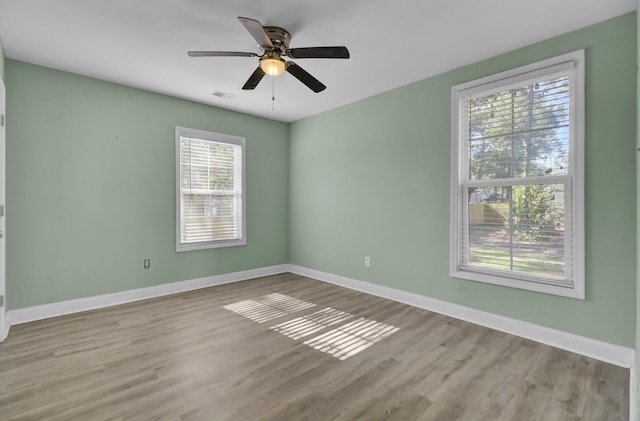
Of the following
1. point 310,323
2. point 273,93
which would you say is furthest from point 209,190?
point 310,323

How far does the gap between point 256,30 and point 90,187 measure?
2809 mm

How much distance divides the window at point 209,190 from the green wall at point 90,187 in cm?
12

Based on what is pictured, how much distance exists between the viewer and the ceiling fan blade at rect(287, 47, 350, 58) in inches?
89.1

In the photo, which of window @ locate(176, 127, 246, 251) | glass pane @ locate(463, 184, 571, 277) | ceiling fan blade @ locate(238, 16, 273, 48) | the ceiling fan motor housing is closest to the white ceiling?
the ceiling fan motor housing

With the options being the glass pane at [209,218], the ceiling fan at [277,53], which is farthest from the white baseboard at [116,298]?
the ceiling fan at [277,53]

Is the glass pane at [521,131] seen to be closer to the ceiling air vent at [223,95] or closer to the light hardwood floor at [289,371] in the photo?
the light hardwood floor at [289,371]

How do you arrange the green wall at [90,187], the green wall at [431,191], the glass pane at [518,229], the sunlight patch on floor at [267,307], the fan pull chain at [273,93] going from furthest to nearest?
1. the fan pull chain at [273,93]
2. the sunlight patch on floor at [267,307]
3. the green wall at [90,187]
4. the glass pane at [518,229]
5. the green wall at [431,191]

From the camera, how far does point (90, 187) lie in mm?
3562

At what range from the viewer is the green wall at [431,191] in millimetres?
2377

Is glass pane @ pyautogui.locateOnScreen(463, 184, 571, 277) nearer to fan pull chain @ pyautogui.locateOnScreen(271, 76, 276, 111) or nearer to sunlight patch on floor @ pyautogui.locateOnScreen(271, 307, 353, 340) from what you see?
sunlight patch on floor @ pyautogui.locateOnScreen(271, 307, 353, 340)

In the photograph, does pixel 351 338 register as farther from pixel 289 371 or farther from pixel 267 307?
pixel 267 307

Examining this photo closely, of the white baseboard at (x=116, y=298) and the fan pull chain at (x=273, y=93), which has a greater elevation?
the fan pull chain at (x=273, y=93)

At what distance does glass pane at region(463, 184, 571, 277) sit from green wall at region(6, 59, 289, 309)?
3.45m

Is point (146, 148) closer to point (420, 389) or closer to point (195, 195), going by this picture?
point (195, 195)
